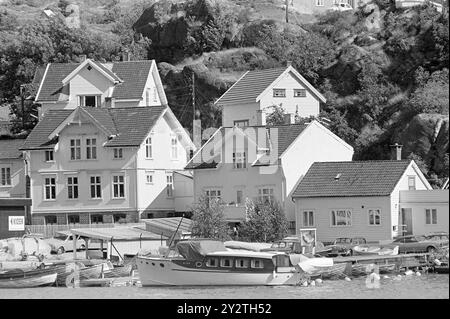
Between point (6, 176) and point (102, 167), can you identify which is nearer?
point (102, 167)

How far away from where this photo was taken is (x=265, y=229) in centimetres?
7619

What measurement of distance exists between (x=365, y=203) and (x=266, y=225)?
6.04 meters

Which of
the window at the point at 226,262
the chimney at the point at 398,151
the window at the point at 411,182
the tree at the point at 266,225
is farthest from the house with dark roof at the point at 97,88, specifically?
the window at the point at 226,262

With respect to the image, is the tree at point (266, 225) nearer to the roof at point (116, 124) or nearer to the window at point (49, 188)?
the roof at point (116, 124)

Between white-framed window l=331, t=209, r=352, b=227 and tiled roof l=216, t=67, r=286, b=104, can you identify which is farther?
tiled roof l=216, t=67, r=286, b=104

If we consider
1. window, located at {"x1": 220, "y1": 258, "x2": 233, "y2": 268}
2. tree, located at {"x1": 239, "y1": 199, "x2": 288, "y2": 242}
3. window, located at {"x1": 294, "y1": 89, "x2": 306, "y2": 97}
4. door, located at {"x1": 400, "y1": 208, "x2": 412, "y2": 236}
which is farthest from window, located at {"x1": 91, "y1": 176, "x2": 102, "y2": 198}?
window, located at {"x1": 220, "y1": 258, "x2": 233, "y2": 268}

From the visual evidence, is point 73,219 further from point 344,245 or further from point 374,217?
point 344,245

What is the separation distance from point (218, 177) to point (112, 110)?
11004mm

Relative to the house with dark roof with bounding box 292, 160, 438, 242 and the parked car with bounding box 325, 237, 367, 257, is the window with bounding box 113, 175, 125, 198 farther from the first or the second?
the parked car with bounding box 325, 237, 367, 257

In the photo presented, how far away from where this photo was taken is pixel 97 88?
97812 mm

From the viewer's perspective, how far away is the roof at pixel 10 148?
92438 millimetres

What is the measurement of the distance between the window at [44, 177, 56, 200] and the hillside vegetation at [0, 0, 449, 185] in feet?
56.9

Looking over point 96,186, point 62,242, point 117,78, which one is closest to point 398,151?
point 96,186

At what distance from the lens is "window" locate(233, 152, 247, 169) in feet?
272
